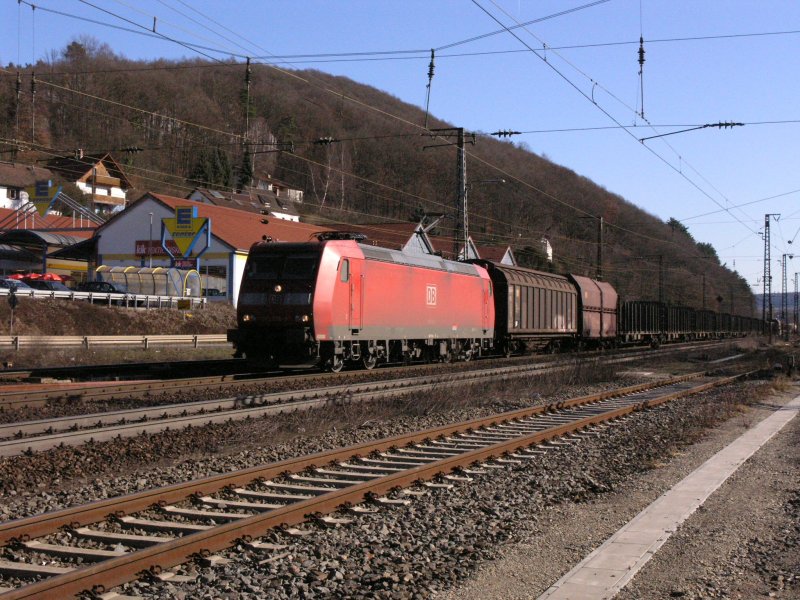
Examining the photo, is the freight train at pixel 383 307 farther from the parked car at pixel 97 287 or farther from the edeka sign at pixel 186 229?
the parked car at pixel 97 287

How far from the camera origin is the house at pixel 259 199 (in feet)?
257

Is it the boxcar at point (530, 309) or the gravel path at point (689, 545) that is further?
the boxcar at point (530, 309)

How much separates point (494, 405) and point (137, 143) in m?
69.5

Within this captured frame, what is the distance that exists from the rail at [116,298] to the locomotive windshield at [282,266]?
17955mm

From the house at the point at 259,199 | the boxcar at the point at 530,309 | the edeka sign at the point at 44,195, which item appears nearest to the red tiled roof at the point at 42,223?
the edeka sign at the point at 44,195

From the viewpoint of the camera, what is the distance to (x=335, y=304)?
19719mm

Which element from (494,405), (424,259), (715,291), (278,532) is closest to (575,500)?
(278,532)

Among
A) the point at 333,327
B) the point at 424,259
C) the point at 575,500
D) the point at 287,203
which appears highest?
the point at 287,203

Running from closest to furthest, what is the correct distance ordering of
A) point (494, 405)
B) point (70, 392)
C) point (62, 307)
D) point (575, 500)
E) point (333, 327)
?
point (575, 500) → point (70, 392) → point (494, 405) → point (333, 327) → point (62, 307)

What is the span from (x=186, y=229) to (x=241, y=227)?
378 inches

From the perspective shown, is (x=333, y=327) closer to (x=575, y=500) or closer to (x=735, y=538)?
(x=575, y=500)

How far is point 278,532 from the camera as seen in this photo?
656cm

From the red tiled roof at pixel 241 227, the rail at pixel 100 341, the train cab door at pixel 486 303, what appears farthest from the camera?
the red tiled roof at pixel 241 227

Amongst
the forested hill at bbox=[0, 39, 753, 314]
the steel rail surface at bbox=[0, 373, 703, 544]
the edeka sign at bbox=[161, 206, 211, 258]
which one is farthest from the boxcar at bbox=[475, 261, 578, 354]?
the forested hill at bbox=[0, 39, 753, 314]
